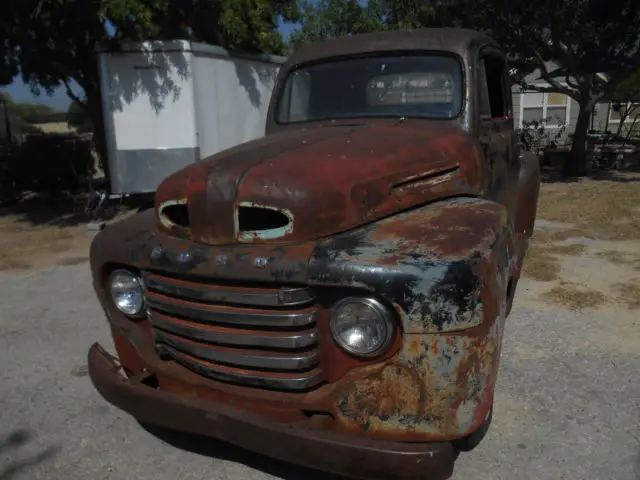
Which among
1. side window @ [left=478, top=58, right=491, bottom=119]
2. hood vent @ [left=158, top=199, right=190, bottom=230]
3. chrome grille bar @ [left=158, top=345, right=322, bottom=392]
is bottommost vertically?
chrome grille bar @ [left=158, top=345, right=322, bottom=392]

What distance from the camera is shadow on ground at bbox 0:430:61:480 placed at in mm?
2926

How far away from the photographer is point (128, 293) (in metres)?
2.75

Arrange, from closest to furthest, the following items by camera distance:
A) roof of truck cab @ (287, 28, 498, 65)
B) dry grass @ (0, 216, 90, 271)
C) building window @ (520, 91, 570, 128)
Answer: roof of truck cab @ (287, 28, 498, 65)
dry grass @ (0, 216, 90, 271)
building window @ (520, 91, 570, 128)

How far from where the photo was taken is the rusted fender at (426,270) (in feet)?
6.79

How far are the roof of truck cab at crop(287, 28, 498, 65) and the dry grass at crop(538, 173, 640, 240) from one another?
175 inches

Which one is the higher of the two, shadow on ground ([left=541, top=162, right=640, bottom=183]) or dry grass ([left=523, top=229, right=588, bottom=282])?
dry grass ([left=523, top=229, right=588, bottom=282])

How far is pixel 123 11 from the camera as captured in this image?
8.39 m

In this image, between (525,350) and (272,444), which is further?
(525,350)

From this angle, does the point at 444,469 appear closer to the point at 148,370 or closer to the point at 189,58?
the point at 148,370

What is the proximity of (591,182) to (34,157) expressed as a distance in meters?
12.0

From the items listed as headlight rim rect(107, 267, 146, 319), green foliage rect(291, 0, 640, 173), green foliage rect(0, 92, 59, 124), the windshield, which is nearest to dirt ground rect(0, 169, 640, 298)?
the windshield

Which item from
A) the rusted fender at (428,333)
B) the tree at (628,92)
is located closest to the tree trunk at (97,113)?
the rusted fender at (428,333)

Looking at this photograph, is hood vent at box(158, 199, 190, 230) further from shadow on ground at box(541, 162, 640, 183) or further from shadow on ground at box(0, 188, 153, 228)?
shadow on ground at box(541, 162, 640, 183)

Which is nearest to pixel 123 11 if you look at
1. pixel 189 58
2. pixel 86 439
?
pixel 189 58
